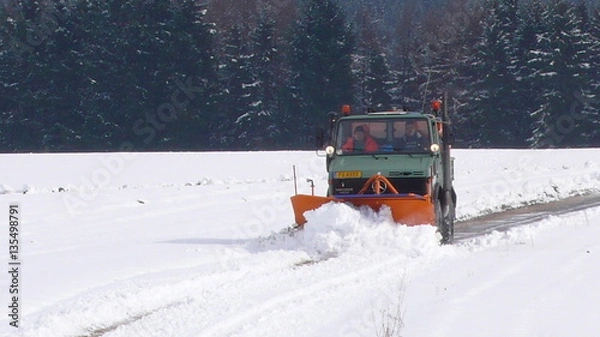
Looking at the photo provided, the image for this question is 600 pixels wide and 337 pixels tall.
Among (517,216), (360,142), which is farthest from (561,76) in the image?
(360,142)

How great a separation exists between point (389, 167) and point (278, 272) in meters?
3.06

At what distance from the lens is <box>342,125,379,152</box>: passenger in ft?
44.6

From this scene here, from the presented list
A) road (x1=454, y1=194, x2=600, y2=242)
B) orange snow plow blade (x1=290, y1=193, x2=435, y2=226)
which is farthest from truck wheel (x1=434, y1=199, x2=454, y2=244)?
orange snow plow blade (x1=290, y1=193, x2=435, y2=226)

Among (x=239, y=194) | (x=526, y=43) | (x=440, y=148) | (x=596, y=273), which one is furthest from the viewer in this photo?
(x=526, y=43)

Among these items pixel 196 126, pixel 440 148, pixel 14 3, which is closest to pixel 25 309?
pixel 440 148

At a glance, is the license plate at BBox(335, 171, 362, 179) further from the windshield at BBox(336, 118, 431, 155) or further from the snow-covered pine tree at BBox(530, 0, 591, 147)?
the snow-covered pine tree at BBox(530, 0, 591, 147)

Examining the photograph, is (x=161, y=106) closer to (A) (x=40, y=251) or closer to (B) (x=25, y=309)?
(A) (x=40, y=251)

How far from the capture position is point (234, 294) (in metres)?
9.59

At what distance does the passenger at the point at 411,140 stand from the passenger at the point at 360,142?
372mm

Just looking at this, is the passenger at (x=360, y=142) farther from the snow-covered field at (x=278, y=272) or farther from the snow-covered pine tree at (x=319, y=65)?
the snow-covered pine tree at (x=319, y=65)

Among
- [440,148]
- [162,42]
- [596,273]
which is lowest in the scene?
[596,273]

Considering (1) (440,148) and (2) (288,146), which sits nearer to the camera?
(1) (440,148)

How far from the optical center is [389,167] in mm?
13094

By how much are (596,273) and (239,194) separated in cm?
1321
